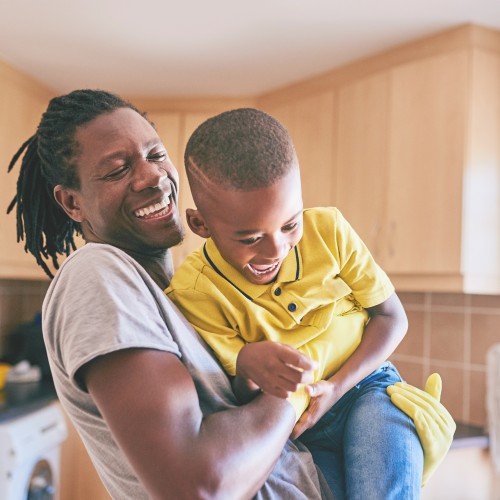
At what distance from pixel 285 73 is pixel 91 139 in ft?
7.77

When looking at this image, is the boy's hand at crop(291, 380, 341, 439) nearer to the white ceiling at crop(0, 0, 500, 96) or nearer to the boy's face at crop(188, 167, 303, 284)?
the boy's face at crop(188, 167, 303, 284)

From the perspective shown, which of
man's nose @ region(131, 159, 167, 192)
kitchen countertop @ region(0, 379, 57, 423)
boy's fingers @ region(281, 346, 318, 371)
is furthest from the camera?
kitchen countertop @ region(0, 379, 57, 423)

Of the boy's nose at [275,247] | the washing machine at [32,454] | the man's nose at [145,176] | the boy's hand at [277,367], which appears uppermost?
the man's nose at [145,176]

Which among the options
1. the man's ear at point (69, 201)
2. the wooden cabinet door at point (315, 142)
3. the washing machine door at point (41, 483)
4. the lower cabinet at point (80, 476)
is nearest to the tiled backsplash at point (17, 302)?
the lower cabinet at point (80, 476)

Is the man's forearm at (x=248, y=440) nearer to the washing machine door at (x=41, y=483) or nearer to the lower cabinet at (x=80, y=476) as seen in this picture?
the washing machine door at (x=41, y=483)

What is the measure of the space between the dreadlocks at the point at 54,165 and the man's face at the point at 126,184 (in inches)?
0.8

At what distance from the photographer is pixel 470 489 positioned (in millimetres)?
2697

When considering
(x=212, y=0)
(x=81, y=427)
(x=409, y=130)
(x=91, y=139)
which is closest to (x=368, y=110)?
(x=409, y=130)

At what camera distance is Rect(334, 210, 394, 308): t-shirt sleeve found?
895 millimetres

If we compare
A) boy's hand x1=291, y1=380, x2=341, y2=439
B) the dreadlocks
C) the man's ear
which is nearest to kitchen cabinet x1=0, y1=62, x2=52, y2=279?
the dreadlocks

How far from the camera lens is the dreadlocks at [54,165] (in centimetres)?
93

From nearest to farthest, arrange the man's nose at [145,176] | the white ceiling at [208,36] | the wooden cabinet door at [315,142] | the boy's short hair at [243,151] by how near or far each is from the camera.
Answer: the boy's short hair at [243,151] < the man's nose at [145,176] < the white ceiling at [208,36] < the wooden cabinet door at [315,142]

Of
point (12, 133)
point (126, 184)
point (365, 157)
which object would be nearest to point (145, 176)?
point (126, 184)

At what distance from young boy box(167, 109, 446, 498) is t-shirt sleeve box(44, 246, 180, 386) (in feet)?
0.32
